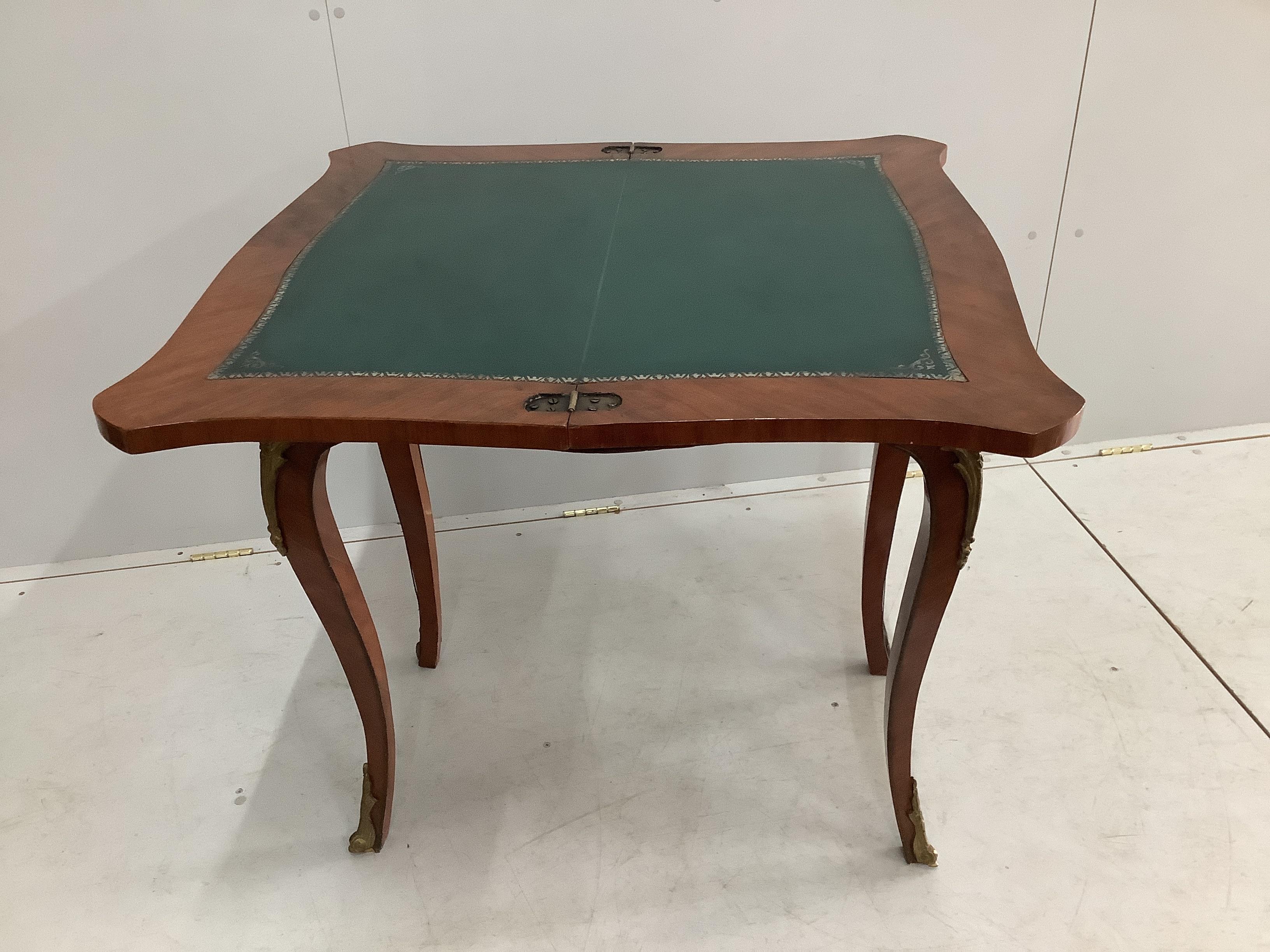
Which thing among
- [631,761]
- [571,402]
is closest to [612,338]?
[571,402]

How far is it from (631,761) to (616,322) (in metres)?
0.83

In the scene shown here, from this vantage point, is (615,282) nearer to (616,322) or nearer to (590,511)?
(616,322)

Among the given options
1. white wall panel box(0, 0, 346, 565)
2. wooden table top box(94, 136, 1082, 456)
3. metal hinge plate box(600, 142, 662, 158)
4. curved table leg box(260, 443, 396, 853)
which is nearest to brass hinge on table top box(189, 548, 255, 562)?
white wall panel box(0, 0, 346, 565)

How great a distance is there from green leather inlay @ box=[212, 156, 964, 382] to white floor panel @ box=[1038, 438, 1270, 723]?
1.04m

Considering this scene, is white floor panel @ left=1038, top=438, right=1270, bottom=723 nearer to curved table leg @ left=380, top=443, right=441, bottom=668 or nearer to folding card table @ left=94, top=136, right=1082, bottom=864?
folding card table @ left=94, top=136, right=1082, bottom=864

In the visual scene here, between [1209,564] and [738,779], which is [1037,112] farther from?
[738,779]

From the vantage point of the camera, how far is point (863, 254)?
1287 mm

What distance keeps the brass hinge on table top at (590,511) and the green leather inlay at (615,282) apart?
882 millimetres

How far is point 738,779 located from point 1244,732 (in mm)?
835

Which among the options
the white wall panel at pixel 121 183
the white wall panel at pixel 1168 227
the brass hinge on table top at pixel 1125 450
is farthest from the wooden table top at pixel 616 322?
the brass hinge on table top at pixel 1125 450

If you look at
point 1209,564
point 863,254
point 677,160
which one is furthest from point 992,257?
point 1209,564

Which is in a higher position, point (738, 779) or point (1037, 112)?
point (1037, 112)

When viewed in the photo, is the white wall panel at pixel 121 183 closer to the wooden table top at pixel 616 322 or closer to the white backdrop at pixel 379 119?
the white backdrop at pixel 379 119

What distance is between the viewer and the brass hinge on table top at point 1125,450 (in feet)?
7.88
